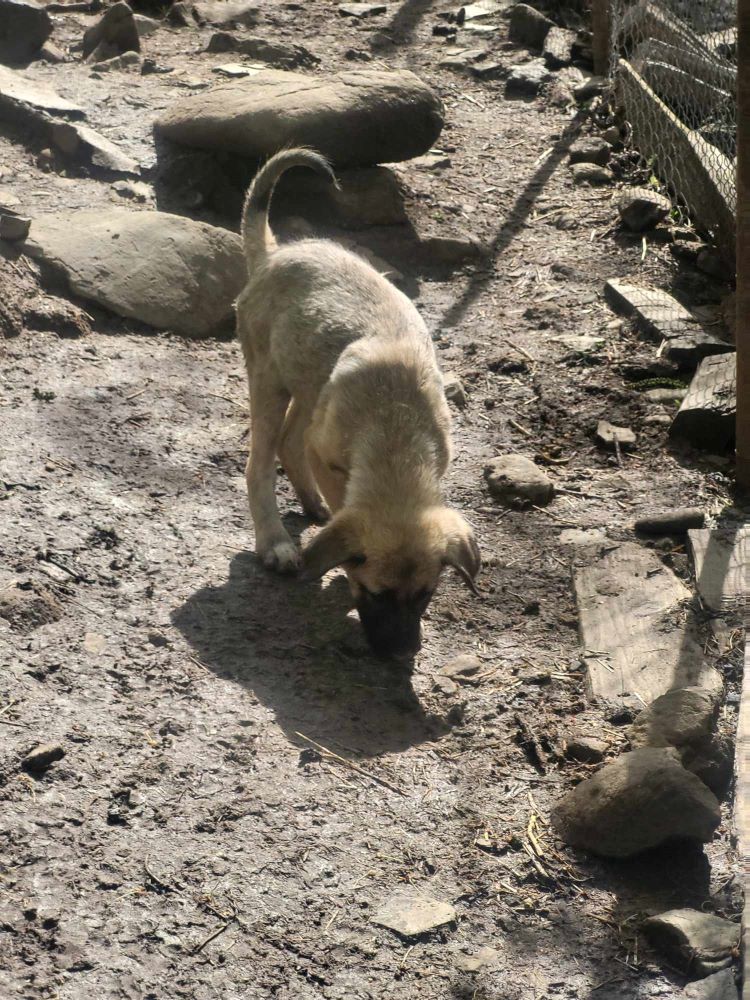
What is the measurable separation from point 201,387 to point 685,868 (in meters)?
4.00

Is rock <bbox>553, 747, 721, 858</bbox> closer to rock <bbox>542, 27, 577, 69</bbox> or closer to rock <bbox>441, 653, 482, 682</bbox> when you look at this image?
rock <bbox>441, 653, 482, 682</bbox>

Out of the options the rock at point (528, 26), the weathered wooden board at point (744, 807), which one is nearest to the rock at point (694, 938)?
the weathered wooden board at point (744, 807)

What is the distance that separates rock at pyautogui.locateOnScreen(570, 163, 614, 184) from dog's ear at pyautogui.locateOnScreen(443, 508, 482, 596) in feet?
17.6

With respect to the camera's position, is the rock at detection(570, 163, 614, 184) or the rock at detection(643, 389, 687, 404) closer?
the rock at detection(643, 389, 687, 404)

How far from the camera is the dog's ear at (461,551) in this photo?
4848 millimetres

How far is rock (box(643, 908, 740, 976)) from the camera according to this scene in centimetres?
353

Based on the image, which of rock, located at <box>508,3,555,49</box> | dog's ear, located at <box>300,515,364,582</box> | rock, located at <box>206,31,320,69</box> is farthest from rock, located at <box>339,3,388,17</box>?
dog's ear, located at <box>300,515,364,582</box>

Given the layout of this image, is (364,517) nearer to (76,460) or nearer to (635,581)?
(635,581)

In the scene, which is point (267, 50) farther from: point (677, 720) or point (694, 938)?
point (694, 938)

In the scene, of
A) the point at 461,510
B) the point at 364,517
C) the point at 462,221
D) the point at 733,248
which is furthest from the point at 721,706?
the point at 462,221

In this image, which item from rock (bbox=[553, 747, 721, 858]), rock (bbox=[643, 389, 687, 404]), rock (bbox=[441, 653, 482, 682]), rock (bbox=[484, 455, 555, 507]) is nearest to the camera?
rock (bbox=[553, 747, 721, 858])

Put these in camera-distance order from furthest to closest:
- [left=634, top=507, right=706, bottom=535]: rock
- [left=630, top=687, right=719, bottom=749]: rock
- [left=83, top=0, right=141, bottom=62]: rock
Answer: [left=83, top=0, right=141, bottom=62]: rock
[left=634, top=507, right=706, bottom=535]: rock
[left=630, top=687, right=719, bottom=749]: rock

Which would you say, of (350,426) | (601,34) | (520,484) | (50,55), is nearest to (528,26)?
(601,34)

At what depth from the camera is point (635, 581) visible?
5469 mm
